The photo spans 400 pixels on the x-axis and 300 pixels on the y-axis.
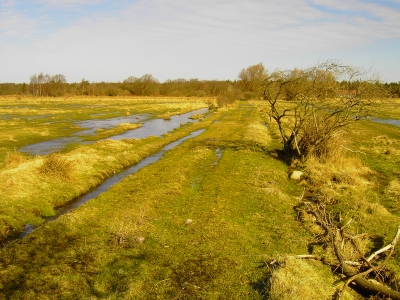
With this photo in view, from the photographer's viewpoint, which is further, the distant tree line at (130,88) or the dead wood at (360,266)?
the distant tree line at (130,88)

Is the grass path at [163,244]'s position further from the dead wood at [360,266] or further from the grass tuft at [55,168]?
the grass tuft at [55,168]

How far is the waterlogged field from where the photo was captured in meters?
7.84

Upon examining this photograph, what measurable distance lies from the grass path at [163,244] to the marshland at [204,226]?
0.14 ft

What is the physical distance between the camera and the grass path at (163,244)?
7.80 metres

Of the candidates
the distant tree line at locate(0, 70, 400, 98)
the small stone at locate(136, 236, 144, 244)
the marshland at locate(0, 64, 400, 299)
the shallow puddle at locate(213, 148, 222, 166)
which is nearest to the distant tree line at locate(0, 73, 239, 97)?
the distant tree line at locate(0, 70, 400, 98)

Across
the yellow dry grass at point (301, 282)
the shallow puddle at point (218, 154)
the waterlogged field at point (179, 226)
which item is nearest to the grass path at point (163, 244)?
the waterlogged field at point (179, 226)

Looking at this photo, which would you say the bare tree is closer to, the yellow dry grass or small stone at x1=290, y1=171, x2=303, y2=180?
small stone at x1=290, y1=171, x2=303, y2=180

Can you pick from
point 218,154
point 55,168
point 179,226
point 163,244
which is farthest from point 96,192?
point 218,154

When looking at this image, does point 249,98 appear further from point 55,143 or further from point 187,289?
point 187,289

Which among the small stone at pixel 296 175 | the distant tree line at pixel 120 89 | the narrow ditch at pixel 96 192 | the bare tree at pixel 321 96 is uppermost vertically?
the distant tree line at pixel 120 89

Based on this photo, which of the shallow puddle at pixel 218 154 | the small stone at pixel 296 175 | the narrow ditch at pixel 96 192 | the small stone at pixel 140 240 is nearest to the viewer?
the small stone at pixel 140 240

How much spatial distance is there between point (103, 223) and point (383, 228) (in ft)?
33.0

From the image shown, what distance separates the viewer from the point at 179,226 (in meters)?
11.3

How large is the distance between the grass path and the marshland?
0.14ft
